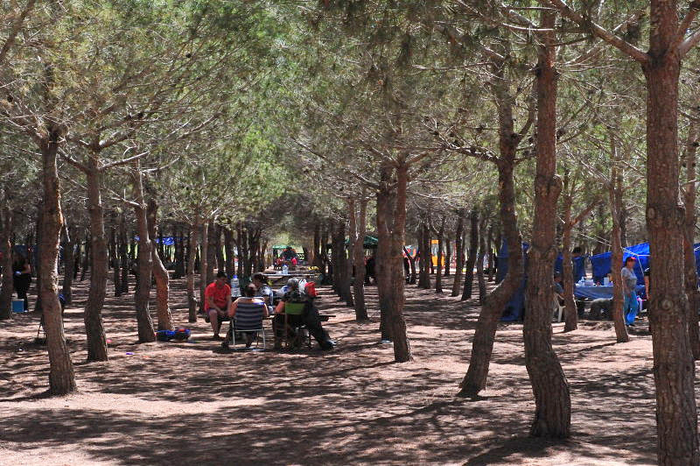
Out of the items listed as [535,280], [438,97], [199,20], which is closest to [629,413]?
[535,280]

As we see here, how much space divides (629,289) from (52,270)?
13927 millimetres

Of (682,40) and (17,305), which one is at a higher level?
(682,40)

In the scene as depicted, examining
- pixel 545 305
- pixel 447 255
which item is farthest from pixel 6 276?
pixel 447 255

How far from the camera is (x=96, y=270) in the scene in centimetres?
1357

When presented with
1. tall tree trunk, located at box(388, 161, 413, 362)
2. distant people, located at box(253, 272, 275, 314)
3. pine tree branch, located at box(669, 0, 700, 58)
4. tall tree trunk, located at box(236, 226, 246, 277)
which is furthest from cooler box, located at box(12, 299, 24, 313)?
tall tree trunk, located at box(236, 226, 246, 277)

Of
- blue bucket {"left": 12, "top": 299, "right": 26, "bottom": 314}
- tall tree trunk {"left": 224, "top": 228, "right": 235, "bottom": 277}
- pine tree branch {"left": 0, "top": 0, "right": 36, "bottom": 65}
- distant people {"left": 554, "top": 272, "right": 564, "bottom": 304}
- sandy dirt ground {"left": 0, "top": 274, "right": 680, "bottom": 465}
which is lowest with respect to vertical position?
sandy dirt ground {"left": 0, "top": 274, "right": 680, "bottom": 465}

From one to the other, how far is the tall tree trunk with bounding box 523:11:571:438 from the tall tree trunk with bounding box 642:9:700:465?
2.21 m

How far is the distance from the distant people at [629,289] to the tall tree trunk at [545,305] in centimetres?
1264

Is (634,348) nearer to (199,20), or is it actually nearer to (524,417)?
(524,417)

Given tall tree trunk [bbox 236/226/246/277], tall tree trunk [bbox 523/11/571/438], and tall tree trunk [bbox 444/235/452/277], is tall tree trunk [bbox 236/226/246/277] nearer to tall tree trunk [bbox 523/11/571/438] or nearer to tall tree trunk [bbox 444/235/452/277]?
tall tree trunk [bbox 444/235/452/277]

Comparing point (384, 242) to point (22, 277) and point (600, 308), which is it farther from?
point (22, 277)

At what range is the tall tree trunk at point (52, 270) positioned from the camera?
9.99 metres

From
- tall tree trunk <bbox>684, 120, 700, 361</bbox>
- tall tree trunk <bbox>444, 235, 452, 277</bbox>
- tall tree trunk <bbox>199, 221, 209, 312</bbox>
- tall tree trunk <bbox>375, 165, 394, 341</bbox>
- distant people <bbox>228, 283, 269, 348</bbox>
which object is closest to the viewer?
tall tree trunk <bbox>684, 120, 700, 361</bbox>

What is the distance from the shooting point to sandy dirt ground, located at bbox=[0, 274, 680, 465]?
24.3 ft
